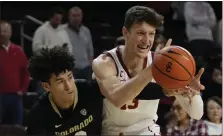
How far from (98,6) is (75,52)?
7.54ft

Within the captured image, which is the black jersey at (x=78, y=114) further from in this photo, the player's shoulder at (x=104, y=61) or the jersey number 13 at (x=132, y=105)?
the player's shoulder at (x=104, y=61)

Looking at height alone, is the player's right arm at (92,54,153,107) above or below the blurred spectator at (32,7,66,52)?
above

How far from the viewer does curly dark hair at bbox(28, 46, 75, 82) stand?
3760 millimetres

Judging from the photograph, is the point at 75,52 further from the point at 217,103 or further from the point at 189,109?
the point at 189,109

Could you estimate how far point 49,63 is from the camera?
3.83 metres

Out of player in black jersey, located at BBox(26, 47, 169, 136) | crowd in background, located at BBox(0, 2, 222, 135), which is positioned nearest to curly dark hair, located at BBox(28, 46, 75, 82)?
player in black jersey, located at BBox(26, 47, 169, 136)

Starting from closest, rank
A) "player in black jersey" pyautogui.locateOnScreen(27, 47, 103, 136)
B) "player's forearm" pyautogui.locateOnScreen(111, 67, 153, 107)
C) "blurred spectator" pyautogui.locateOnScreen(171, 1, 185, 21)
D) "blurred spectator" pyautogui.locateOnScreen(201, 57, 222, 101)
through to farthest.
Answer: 1. "player's forearm" pyautogui.locateOnScreen(111, 67, 153, 107)
2. "player in black jersey" pyautogui.locateOnScreen(27, 47, 103, 136)
3. "blurred spectator" pyautogui.locateOnScreen(201, 57, 222, 101)
4. "blurred spectator" pyautogui.locateOnScreen(171, 1, 185, 21)

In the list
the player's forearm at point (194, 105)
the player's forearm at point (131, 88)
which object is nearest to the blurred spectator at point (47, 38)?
the player's forearm at point (194, 105)

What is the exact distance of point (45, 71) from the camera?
3801 millimetres

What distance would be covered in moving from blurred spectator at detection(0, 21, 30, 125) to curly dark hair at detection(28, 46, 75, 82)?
7.09 feet

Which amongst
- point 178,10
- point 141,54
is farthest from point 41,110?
point 178,10

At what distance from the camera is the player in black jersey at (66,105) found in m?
3.72

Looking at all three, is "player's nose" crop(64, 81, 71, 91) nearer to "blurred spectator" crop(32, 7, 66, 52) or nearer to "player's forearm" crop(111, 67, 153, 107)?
"player's forearm" crop(111, 67, 153, 107)

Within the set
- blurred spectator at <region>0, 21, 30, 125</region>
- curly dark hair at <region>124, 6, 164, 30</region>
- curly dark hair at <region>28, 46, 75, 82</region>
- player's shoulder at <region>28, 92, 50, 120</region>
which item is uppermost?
curly dark hair at <region>124, 6, 164, 30</region>
